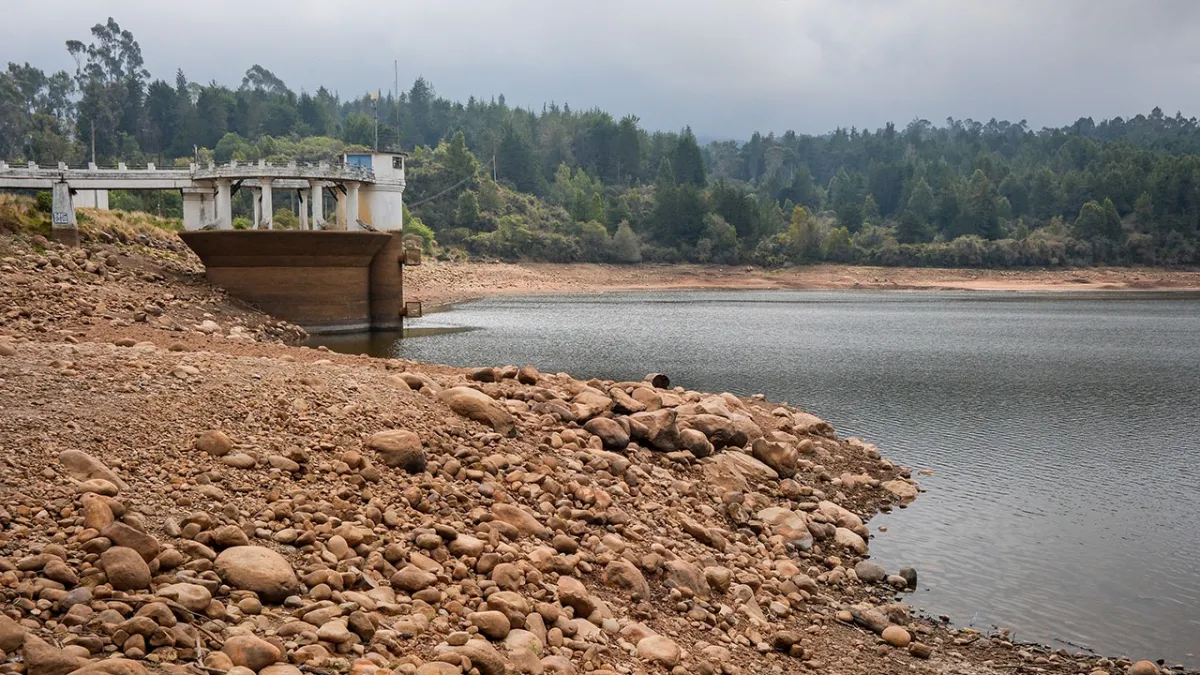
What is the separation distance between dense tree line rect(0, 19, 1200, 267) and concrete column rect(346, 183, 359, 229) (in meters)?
46.0

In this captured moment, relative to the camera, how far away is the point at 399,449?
1268 cm

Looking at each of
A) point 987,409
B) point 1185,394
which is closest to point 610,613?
point 987,409

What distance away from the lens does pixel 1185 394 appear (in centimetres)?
3403

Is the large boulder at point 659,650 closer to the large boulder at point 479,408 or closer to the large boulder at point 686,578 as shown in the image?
the large boulder at point 686,578

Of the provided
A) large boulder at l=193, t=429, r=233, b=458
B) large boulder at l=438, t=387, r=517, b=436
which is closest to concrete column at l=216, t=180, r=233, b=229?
large boulder at l=438, t=387, r=517, b=436

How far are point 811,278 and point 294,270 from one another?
273 ft

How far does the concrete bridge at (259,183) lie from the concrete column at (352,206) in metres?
0.05

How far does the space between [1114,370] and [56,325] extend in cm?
3603

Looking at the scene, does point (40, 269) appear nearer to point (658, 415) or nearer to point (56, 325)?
point (56, 325)

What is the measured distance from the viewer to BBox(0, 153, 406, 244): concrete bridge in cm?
4872

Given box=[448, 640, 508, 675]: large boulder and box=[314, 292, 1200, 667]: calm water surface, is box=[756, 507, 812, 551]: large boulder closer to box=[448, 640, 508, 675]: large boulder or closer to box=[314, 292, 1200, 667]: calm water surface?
box=[314, 292, 1200, 667]: calm water surface

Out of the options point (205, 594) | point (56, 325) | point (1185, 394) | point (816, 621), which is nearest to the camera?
point (205, 594)

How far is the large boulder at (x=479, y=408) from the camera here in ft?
49.0

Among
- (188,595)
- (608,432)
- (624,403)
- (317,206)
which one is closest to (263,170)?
(317,206)
